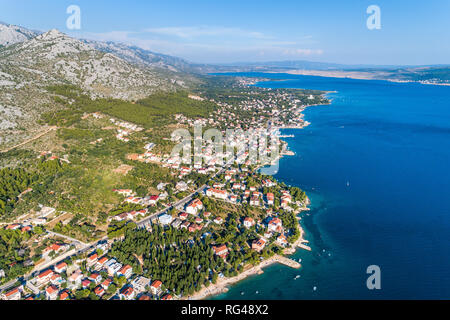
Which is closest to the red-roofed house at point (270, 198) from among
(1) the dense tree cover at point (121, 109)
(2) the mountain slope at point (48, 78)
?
(1) the dense tree cover at point (121, 109)

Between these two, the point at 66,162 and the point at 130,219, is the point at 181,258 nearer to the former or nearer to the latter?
the point at 130,219

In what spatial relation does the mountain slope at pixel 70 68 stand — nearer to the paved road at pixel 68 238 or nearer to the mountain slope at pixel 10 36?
the mountain slope at pixel 10 36


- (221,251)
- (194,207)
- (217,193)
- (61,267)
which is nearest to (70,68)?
(217,193)

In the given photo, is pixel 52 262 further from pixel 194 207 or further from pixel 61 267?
pixel 194 207

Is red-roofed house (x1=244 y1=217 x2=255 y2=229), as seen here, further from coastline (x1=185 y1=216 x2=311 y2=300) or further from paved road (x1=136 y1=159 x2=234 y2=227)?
paved road (x1=136 y1=159 x2=234 y2=227)

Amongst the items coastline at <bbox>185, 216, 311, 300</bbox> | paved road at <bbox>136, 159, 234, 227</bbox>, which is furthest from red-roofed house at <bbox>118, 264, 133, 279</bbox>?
paved road at <bbox>136, 159, 234, 227</bbox>

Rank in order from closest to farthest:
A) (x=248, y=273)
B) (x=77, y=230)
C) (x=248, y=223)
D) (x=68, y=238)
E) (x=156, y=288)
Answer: (x=156, y=288) < (x=248, y=273) < (x=68, y=238) < (x=77, y=230) < (x=248, y=223)
